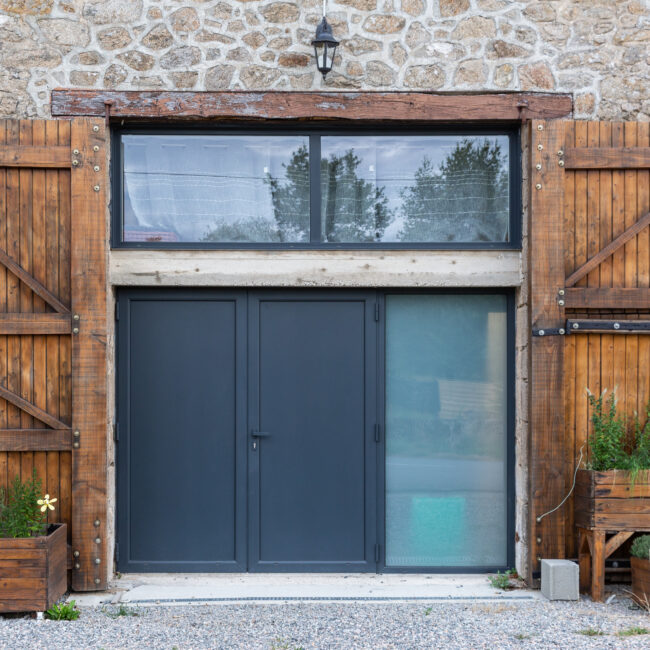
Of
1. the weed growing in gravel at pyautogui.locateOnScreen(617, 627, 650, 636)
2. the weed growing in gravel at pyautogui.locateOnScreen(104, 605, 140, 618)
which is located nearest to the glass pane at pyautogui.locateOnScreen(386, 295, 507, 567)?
the weed growing in gravel at pyautogui.locateOnScreen(617, 627, 650, 636)

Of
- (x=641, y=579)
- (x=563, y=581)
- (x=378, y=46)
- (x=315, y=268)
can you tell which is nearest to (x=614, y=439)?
(x=641, y=579)

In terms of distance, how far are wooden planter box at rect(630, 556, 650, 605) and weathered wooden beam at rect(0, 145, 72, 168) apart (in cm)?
454

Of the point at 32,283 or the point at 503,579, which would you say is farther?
the point at 503,579

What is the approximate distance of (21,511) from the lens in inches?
181

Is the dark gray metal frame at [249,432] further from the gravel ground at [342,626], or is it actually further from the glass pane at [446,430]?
the gravel ground at [342,626]

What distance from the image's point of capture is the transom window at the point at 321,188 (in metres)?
5.21

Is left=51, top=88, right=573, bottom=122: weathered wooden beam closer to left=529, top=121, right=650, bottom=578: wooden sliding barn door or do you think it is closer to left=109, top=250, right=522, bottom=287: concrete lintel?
left=529, top=121, right=650, bottom=578: wooden sliding barn door

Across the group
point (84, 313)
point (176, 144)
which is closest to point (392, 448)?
point (84, 313)

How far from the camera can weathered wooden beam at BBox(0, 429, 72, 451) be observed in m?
4.84

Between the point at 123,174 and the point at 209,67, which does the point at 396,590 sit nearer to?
the point at 123,174

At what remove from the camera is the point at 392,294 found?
17.3ft

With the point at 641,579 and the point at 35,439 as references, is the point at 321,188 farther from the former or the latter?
the point at 641,579

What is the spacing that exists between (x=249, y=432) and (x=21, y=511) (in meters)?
1.58

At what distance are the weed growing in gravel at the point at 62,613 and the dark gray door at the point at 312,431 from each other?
1.28 metres
